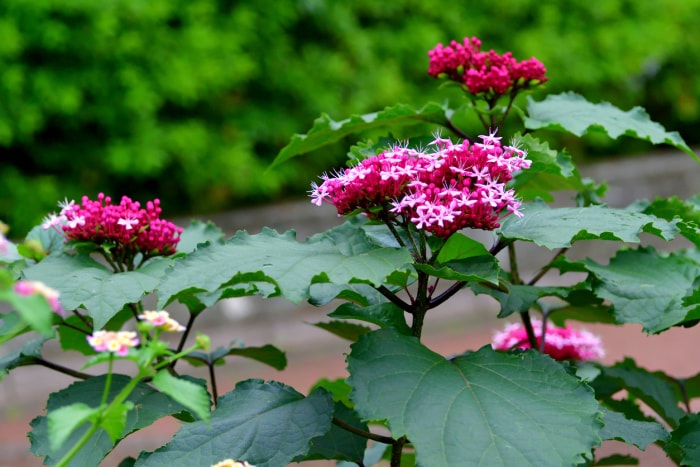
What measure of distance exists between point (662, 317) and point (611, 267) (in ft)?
0.73

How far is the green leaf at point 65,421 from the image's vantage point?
107 centimetres

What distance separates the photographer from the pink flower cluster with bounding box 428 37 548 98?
212 cm

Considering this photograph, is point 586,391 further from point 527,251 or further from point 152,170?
point 527,251

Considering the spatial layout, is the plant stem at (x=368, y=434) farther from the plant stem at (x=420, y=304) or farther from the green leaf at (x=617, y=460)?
the green leaf at (x=617, y=460)

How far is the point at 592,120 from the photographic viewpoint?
6.59 ft

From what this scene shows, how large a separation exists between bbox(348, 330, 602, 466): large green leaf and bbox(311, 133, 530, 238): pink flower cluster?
0.21 meters

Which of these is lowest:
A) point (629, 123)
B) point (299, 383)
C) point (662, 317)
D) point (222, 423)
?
point (222, 423)

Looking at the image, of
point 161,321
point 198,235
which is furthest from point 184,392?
point 198,235

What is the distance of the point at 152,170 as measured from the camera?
252 inches

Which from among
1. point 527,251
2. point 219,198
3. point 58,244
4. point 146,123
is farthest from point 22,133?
point 58,244

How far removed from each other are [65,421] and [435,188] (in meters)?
0.68

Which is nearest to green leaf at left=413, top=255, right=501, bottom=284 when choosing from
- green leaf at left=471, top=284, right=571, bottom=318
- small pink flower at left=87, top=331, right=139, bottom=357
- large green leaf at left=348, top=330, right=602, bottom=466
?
large green leaf at left=348, top=330, right=602, bottom=466

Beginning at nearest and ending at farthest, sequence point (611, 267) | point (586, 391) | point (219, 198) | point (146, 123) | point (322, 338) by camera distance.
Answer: point (586, 391) < point (611, 267) < point (146, 123) < point (322, 338) < point (219, 198)

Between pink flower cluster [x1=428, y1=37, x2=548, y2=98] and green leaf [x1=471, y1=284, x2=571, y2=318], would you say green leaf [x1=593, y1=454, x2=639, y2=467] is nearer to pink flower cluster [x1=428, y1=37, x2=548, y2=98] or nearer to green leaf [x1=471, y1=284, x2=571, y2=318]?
green leaf [x1=471, y1=284, x2=571, y2=318]
